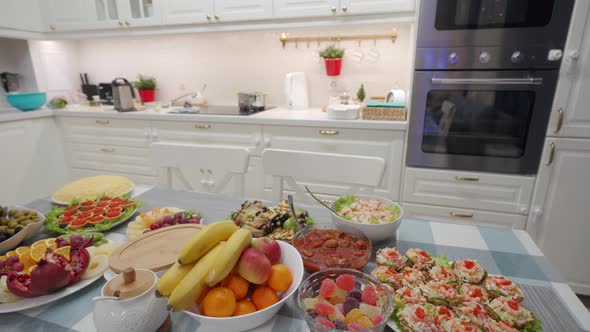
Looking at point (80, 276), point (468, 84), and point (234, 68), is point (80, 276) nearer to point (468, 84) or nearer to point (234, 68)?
point (468, 84)

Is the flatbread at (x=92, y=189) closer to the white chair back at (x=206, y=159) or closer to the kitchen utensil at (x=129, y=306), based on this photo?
the white chair back at (x=206, y=159)

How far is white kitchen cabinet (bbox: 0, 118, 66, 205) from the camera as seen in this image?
2.31 meters

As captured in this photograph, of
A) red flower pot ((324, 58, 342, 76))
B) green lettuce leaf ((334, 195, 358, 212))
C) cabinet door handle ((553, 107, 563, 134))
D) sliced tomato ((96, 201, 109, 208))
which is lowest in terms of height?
sliced tomato ((96, 201, 109, 208))

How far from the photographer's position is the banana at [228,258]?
0.54 meters

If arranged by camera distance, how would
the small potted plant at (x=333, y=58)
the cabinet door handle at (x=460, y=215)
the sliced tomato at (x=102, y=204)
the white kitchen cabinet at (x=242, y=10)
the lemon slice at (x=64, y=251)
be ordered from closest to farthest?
the lemon slice at (x=64, y=251), the sliced tomato at (x=102, y=204), the cabinet door handle at (x=460, y=215), the white kitchen cabinet at (x=242, y=10), the small potted plant at (x=333, y=58)

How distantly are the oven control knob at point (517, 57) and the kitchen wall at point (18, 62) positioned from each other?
11.2 ft

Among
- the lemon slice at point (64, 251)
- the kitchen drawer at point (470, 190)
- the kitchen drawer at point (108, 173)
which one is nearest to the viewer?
the lemon slice at point (64, 251)

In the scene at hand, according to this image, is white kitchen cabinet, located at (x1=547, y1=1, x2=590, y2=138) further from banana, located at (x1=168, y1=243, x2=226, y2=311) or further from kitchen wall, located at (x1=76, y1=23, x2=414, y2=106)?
banana, located at (x1=168, y1=243, x2=226, y2=311)

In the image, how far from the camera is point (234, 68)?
268 cm

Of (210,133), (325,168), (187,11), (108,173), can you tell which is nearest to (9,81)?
(108,173)

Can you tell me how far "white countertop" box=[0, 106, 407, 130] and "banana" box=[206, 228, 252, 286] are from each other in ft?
4.79

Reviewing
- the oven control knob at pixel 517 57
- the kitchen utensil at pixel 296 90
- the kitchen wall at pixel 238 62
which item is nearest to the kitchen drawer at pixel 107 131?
the kitchen wall at pixel 238 62

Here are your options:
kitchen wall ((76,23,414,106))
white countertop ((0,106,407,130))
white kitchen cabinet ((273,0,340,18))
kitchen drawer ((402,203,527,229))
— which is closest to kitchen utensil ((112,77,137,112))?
white countertop ((0,106,407,130))

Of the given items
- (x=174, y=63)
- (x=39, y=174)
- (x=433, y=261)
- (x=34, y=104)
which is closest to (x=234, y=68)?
(x=174, y=63)
